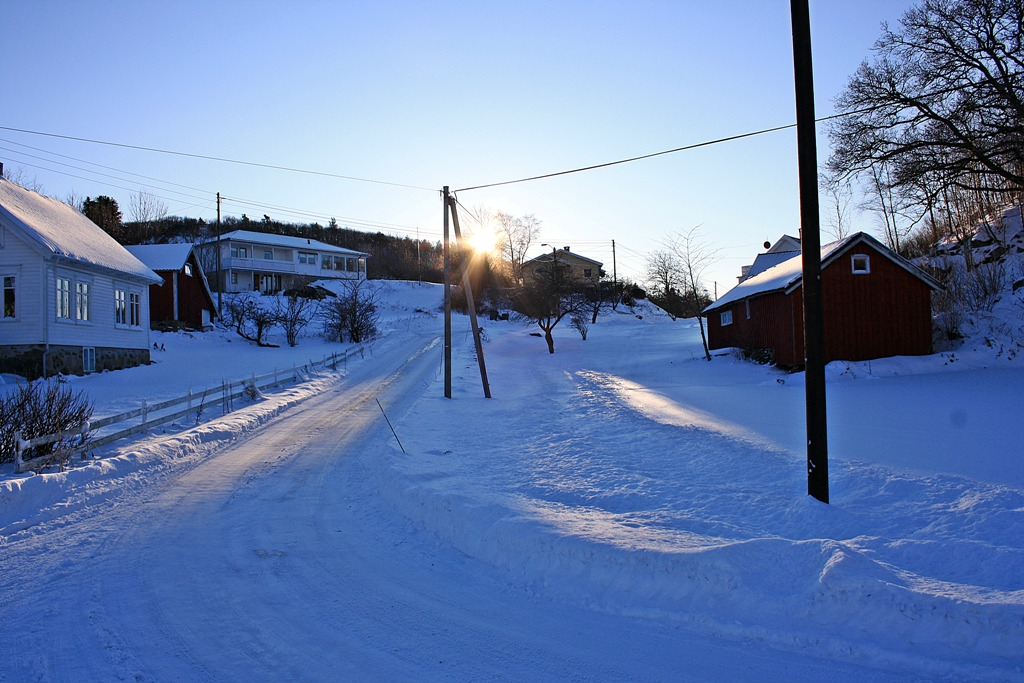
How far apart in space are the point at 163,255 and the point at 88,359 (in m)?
16.3

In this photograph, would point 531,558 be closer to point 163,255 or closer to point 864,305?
point 864,305

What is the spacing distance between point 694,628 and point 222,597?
3881 millimetres

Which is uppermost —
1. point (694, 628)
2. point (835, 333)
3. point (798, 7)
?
point (798, 7)

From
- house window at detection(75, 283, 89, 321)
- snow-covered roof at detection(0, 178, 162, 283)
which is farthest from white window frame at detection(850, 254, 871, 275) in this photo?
house window at detection(75, 283, 89, 321)

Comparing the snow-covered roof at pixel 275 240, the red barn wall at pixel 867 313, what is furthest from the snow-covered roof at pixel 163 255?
the red barn wall at pixel 867 313

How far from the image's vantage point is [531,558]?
5883mm

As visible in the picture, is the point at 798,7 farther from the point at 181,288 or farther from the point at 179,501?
the point at 181,288

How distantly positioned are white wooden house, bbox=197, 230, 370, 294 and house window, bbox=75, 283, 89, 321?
34112 mm

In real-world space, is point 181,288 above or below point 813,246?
above

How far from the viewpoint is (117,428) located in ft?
39.7

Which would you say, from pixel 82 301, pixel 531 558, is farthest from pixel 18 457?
pixel 82 301

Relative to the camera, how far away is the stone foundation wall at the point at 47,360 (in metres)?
20.1

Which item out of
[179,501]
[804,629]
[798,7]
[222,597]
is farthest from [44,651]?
[798,7]

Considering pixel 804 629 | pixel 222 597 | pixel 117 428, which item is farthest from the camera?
pixel 117 428
